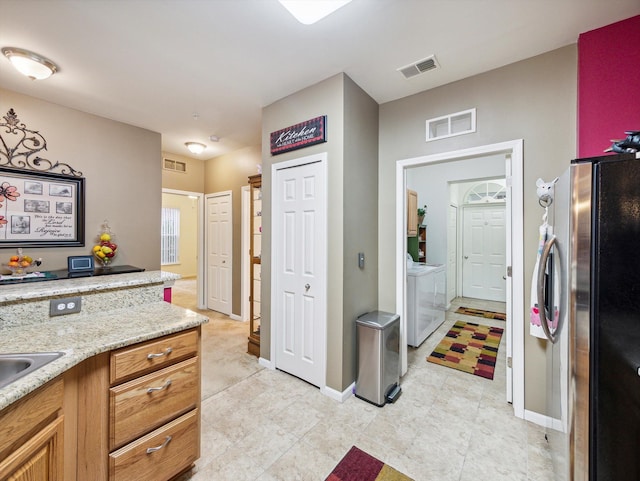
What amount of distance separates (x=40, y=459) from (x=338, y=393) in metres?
1.85

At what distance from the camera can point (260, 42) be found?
2.00 metres

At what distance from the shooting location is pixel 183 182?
15.8 feet

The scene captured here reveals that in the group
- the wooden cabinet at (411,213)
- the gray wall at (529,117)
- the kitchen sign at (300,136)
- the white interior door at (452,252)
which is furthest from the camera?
the white interior door at (452,252)

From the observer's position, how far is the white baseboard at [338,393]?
233 centimetres

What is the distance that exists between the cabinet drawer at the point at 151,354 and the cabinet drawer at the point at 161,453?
338 mm

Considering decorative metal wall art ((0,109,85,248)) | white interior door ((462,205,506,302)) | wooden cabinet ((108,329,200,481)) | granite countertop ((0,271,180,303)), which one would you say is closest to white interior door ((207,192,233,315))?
decorative metal wall art ((0,109,85,248))

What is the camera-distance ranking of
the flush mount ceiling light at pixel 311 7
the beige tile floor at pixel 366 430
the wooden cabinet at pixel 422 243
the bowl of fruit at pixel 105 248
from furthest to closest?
the wooden cabinet at pixel 422 243 < the bowl of fruit at pixel 105 248 < the beige tile floor at pixel 366 430 < the flush mount ceiling light at pixel 311 7

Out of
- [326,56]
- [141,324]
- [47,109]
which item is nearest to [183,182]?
[47,109]

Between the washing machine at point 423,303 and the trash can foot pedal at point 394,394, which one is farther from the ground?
the washing machine at point 423,303

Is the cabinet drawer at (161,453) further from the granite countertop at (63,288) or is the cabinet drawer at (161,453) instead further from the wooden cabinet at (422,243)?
the wooden cabinet at (422,243)

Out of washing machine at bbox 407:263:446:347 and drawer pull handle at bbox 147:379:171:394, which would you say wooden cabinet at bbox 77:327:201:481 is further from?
washing machine at bbox 407:263:446:347

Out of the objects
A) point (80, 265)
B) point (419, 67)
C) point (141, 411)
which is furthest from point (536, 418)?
point (80, 265)

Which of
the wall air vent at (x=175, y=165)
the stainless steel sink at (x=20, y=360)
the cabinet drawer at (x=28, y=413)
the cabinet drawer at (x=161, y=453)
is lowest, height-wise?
the cabinet drawer at (x=161, y=453)

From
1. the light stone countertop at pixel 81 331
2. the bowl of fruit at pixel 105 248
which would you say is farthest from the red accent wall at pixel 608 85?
the bowl of fruit at pixel 105 248
